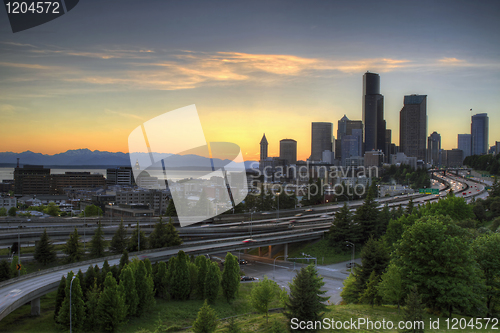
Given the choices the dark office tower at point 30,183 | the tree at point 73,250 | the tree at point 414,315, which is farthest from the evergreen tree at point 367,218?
the dark office tower at point 30,183

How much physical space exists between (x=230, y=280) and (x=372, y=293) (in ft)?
35.2

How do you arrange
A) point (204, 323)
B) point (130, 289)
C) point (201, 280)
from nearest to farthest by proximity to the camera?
1. point (204, 323)
2. point (130, 289)
3. point (201, 280)

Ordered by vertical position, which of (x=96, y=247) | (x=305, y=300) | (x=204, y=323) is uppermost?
(x=305, y=300)

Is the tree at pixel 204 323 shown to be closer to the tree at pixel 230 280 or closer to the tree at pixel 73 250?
the tree at pixel 230 280

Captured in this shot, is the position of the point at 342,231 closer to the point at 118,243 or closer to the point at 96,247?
the point at 118,243

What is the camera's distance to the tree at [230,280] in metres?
26.8

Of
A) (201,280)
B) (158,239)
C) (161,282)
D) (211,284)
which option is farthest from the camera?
(158,239)

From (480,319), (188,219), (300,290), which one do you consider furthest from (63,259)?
(480,319)

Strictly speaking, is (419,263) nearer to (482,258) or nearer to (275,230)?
(482,258)

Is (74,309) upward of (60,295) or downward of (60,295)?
downward

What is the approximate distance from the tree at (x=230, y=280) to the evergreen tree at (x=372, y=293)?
9.76 m

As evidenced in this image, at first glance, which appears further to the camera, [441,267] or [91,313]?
[91,313]

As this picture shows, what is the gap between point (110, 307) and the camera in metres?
20.1

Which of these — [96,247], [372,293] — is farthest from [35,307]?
[372,293]
